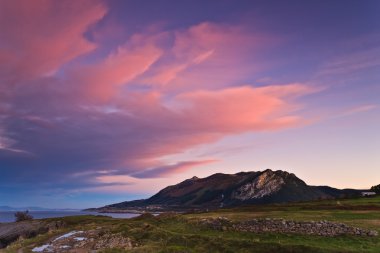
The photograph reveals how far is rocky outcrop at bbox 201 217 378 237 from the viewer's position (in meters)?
40.8

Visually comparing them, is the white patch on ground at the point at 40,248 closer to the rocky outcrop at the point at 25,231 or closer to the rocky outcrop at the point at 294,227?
the rocky outcrop at the point at 294,227

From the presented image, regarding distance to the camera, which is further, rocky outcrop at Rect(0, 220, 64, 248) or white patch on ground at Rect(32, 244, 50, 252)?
rocky outcrop at Rect(0, 220, 64, 248)

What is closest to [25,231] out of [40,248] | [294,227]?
[40,248]

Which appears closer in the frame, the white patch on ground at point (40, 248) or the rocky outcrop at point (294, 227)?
the rocky outcrop at point (294, 227)

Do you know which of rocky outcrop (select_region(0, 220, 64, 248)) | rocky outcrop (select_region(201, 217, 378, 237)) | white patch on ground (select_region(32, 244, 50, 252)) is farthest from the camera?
rocky outcrop (select_region(0, 220, 64, 248))

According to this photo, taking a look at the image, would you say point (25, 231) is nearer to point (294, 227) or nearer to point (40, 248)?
point (40, 248)

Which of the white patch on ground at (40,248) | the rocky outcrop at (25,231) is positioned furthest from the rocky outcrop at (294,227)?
the rocky outcrop at (25,231)

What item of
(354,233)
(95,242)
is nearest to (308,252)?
(354,233)

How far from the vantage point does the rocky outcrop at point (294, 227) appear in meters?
40.8

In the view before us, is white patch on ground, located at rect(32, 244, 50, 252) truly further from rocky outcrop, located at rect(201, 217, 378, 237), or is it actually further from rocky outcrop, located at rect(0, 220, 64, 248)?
rocky outcrop, located at rect(0, 220, 64, 248)

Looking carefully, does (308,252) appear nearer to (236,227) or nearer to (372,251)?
(372,251)

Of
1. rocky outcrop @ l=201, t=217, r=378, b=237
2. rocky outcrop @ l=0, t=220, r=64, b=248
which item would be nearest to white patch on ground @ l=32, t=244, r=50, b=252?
rocky outcrop @ l=201, t=217, r=378, b=237

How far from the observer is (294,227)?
1766 inches

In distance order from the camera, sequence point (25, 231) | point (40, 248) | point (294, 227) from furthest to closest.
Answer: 1. point (25, 231)
2. point (40, 248)
3. point (294, 227)
